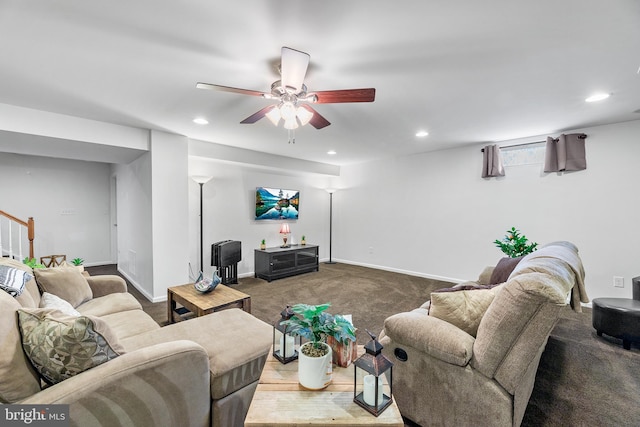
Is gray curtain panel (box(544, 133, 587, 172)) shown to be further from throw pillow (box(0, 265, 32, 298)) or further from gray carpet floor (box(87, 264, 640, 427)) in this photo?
throw pillow (box(0, 265, 32, 298))

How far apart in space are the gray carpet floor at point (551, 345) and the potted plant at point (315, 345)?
100cm

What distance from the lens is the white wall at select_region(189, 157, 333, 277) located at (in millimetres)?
4617

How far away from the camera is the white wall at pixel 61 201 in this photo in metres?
5.05

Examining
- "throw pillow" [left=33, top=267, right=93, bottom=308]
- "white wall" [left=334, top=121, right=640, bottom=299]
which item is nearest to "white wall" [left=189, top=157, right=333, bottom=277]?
"white wall" [left=334, top=121, right=640, bottom=299]

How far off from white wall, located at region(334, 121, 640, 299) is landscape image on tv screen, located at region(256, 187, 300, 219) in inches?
48.1

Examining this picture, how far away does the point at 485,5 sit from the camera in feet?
4.74

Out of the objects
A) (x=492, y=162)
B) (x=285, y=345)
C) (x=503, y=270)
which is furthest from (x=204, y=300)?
(x=492, y=162)

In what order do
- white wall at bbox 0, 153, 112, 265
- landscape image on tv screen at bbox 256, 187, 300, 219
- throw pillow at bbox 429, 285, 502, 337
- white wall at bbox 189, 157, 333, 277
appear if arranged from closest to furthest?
throw pillow at bbox 429, 285, 502, 337
white wall at bbox 189, 157, 333, 277
white wall at bbox 0, 153, 112, 265
landscape image on tv screen at bbox 256, 187, 300, 219

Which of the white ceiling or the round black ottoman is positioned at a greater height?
the white ceiling

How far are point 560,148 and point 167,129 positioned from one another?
530 cm

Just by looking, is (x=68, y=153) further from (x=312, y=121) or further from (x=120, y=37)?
(x=312, y=121)

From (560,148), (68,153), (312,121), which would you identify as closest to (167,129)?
(68,153)

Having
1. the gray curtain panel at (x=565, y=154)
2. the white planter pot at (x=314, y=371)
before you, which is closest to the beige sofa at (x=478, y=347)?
the white planter pot at (x=314, y=371)

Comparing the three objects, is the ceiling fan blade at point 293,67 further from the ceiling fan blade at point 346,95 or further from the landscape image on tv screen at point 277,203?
the landscape image on tv screen at point 277,203
